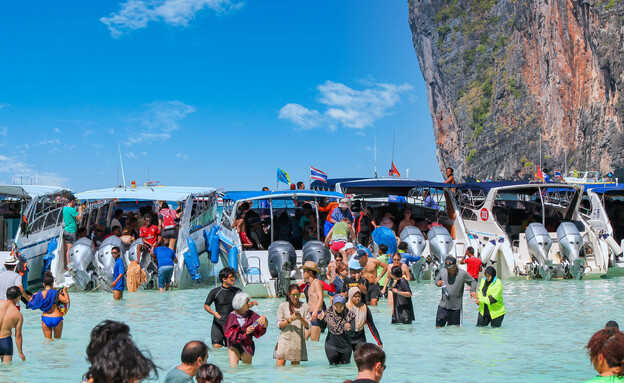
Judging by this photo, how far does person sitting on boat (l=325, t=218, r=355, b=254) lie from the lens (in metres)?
18.0

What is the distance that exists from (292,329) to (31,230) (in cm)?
1085

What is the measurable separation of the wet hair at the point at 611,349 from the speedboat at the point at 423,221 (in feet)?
47.4

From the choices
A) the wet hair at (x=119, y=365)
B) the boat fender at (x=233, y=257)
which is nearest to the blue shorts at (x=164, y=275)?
the boat fender at (x=233, y=257)

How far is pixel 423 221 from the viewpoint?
22.2m

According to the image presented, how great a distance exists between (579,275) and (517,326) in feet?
23.6

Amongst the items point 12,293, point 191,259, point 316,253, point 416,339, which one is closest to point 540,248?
point 316,253

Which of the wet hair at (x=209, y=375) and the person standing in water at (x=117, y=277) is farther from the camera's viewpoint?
the person standing in water at (x=117, y=277)

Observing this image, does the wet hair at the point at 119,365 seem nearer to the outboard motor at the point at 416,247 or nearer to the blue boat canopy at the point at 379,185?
the outboard motor at the point at 416,247

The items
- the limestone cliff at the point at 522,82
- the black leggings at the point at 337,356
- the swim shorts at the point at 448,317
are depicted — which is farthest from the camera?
the limestone cliff at the point at 522,82

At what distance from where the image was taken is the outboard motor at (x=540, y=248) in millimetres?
19594

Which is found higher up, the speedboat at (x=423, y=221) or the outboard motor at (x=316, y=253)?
the speedboat at (x=423, y=221)

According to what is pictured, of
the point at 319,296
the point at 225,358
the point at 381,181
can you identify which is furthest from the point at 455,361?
the point at 381,181

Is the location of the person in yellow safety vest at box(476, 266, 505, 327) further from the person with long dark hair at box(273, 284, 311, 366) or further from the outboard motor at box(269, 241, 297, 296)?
the outboard motor at box(269, 241, 297, 296)

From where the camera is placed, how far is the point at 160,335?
13.2 metres
